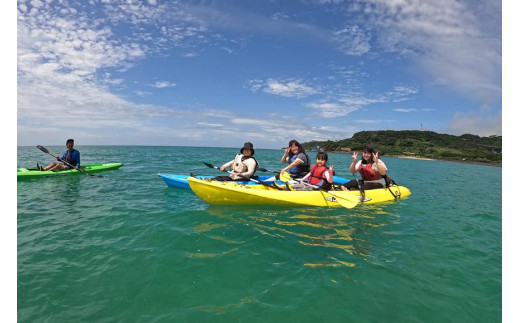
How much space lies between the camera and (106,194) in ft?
34.6

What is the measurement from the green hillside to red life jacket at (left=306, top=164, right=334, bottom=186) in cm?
7840

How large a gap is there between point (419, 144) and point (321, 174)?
112 metres

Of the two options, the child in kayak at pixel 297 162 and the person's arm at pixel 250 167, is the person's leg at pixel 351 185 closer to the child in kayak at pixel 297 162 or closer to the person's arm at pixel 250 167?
the child in kayak at pixel 297 162

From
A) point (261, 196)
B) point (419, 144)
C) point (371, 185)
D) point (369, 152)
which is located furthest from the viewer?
point (419, 144)

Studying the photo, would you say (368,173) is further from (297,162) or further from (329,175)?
(297,162)

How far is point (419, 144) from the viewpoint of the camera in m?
103

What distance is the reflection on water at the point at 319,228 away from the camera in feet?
17.9

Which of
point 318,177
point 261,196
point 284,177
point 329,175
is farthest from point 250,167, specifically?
point 329,175

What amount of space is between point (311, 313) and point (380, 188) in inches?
326

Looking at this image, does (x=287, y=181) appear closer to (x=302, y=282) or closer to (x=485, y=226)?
(x=302, y=282)

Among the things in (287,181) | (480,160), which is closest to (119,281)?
(287,181)

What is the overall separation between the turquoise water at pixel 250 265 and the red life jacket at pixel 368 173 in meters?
2.50

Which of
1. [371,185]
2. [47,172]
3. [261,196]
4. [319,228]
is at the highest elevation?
[47,172]

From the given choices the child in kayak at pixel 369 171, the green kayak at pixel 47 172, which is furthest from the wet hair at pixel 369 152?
the green kayak at pixel 47 172
